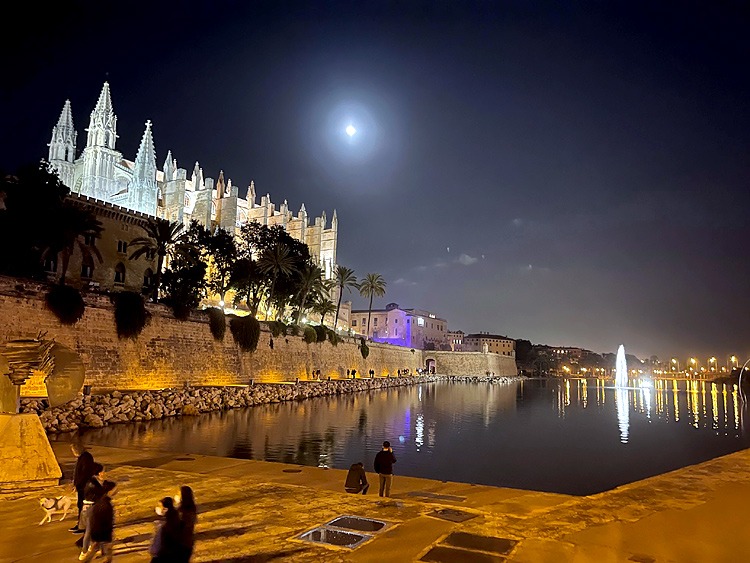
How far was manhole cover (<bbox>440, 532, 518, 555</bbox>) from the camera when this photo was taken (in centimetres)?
598

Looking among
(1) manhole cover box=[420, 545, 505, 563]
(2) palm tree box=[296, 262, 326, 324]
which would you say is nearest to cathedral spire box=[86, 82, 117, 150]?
(2) palm tree box=[296, 262, 326, 324]

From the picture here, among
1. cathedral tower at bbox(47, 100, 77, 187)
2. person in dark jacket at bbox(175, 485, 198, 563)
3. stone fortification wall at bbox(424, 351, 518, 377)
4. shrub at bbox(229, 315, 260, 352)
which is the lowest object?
person in dark jacket at bbox(175, 485, 198, 563)

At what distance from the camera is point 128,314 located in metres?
27.2

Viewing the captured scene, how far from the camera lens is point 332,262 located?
270 ft

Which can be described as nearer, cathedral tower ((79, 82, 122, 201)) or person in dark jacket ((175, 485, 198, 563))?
person in dark jacket ((175, 485, 198, 563))

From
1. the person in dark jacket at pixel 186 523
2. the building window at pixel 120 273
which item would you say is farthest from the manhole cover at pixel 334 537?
the building window at pixel 120 273

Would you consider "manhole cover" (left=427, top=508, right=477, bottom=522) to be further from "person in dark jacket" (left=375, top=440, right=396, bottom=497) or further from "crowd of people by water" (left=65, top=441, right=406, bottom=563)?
"crowd of people by water" (left=65, top=441, right=406, bottom=563)

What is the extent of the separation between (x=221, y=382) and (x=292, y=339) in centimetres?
1072

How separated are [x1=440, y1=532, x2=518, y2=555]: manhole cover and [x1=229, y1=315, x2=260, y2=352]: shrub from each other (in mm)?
31873

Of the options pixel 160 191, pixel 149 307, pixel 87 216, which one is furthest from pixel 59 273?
pixel 160 191

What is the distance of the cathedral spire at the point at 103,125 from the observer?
6400 centimetres

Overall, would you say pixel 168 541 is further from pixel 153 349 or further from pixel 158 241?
pixel 158 241

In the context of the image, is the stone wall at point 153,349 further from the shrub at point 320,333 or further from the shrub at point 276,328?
the shrub at point 320,333

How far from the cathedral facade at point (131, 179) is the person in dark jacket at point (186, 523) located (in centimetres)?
6026
